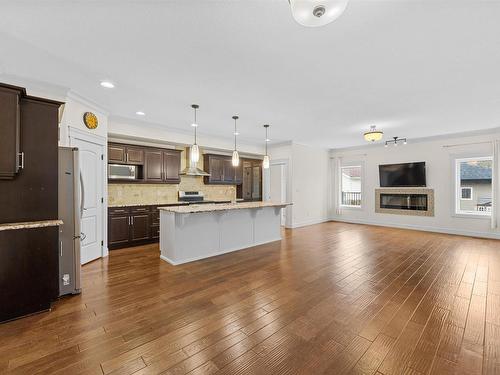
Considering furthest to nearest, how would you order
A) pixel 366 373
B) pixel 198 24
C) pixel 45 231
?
1. pixel 45 231
2. pixel 198 24
3. pixel 366 373

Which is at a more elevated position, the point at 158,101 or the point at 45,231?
the point at 158,101

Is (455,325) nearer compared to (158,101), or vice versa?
(455,325)

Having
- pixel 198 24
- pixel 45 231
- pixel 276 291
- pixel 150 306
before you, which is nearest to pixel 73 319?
pixel 150 306

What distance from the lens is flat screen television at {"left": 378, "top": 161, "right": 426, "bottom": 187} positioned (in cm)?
686

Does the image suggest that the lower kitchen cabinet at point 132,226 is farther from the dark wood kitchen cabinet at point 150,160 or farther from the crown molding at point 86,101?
the crown molding at point 86,101

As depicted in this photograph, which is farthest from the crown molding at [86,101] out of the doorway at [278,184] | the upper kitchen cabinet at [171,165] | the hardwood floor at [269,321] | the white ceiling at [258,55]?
the doorway at [278,184]

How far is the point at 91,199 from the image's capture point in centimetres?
403

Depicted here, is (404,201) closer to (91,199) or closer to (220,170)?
(220,170)

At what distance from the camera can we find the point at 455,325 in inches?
85.5

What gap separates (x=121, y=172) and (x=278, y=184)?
16.0 ft

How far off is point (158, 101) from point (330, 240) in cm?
482

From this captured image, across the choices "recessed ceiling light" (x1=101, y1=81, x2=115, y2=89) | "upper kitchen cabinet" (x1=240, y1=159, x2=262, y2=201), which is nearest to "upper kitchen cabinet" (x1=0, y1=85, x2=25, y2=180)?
"recessed ceiling light" (x1=101, y1=81, x2=115, y2=89)

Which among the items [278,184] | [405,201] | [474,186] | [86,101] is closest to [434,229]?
[405,201]

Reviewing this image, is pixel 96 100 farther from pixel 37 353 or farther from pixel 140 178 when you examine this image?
pixel 37 353
